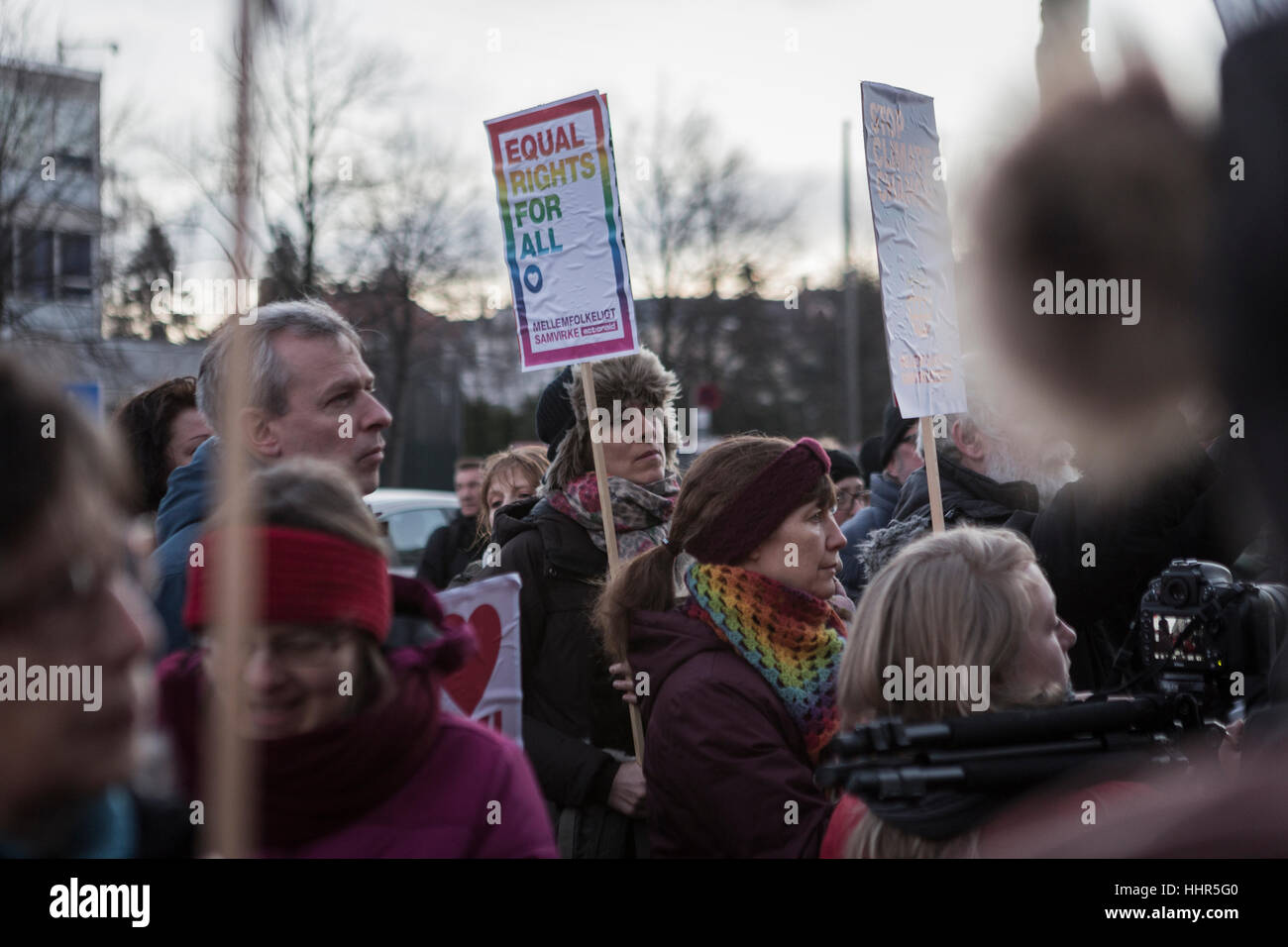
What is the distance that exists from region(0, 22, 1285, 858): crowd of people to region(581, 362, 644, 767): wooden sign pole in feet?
0.07

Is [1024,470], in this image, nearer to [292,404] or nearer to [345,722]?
[292,404]

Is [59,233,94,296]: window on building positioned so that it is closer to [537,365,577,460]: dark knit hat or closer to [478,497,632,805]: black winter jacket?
[537,365,577,460]: dark knit hat

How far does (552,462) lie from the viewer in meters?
4.21

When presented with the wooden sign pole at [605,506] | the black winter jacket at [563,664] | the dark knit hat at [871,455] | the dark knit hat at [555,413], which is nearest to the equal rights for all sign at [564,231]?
the wooden sign pole at [605,506]

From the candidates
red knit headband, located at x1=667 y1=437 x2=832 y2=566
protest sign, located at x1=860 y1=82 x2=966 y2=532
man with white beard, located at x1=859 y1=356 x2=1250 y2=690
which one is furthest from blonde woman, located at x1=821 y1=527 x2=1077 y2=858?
protest sign, located at x1=860 y1=82 x2=966 y2=532

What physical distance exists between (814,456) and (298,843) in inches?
70.2

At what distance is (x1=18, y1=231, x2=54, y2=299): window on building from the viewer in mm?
16844

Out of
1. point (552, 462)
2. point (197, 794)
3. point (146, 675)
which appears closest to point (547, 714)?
point (552, 462)

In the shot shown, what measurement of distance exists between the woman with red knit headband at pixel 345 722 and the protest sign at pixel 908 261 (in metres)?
1.78

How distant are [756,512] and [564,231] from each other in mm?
1277

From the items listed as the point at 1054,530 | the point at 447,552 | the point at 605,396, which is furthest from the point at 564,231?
the point at 447,552

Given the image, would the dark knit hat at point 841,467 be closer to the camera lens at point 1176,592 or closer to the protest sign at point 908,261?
the protest sign at point 908,261
